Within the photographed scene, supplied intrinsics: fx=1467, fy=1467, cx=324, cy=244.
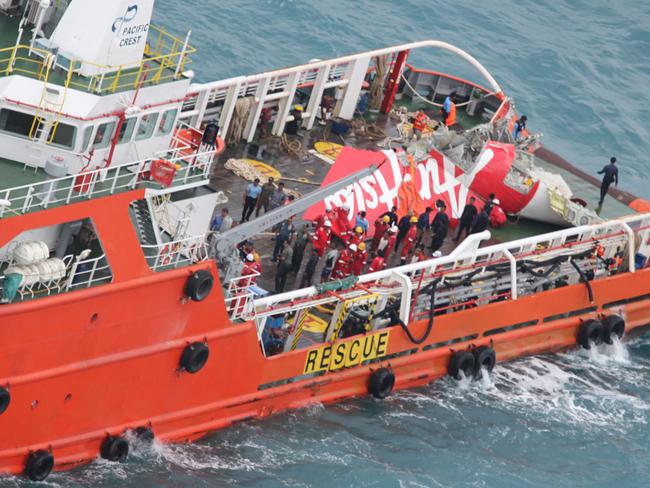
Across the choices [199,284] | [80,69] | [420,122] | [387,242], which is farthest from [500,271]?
[80,69]

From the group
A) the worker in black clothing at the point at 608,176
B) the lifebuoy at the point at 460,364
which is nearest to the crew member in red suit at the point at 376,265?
the lifebuoy at the point at 460,364

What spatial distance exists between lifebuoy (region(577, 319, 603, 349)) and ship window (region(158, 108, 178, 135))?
1085cm

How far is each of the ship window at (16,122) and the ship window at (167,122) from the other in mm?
2376

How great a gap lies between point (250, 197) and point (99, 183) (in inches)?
231

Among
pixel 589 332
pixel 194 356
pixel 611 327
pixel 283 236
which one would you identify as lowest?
pixel 194 356

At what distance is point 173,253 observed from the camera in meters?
23.7

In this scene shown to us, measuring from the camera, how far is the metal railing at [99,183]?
21984mm

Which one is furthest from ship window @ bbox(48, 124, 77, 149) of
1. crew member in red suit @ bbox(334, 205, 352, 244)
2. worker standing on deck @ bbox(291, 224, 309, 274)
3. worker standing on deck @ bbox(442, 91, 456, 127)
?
worker standing on deck @ bbox(442, 91, 456, 127)

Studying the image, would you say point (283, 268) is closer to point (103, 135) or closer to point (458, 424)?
point (458, 424)

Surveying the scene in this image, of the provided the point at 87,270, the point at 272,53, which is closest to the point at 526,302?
the point at 87,270

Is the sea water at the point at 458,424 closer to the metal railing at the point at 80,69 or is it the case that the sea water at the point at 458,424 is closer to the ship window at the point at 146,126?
the ship window at the point at 146,126

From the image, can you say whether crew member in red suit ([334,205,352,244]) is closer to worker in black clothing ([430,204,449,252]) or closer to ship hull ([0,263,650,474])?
worker in black clothing ([430,204,449,252])

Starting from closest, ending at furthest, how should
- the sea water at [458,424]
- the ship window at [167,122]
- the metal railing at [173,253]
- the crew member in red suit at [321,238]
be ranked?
the metal railing at [173,253] < the ship window at [167,122] < the sea water at [458,424] < the crew member in red suit at [321,238]

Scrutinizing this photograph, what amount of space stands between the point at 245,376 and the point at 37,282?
Result: 4674 mm
